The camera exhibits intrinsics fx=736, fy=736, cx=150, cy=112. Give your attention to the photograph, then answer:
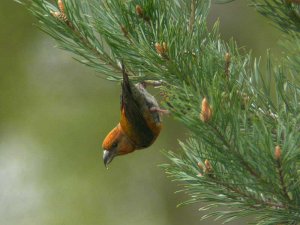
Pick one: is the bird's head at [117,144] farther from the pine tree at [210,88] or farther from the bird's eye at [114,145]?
the pine tree at [210,88]

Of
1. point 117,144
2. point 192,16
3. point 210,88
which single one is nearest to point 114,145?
point 117,144

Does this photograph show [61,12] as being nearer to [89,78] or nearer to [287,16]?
[287,16]

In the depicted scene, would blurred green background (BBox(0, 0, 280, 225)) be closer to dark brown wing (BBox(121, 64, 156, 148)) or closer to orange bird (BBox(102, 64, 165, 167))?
orange bird (BBox(102, 64, 165, 167))

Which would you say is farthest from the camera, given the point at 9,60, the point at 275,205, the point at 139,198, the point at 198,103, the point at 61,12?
the point at 9,60

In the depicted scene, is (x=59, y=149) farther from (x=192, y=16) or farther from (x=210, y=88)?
(x=210, y=88)

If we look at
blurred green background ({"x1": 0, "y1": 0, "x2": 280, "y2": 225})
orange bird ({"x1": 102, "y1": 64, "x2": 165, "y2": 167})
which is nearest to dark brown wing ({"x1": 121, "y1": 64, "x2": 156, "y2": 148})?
orange bird ({"x1": 102, "y1": 64, "x2": 165, "y2": 167})

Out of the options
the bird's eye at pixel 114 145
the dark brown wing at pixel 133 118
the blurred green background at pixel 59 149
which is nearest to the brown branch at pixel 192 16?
the dark brown wing at pixel 133 118

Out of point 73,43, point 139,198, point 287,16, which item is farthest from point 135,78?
point 139,198
